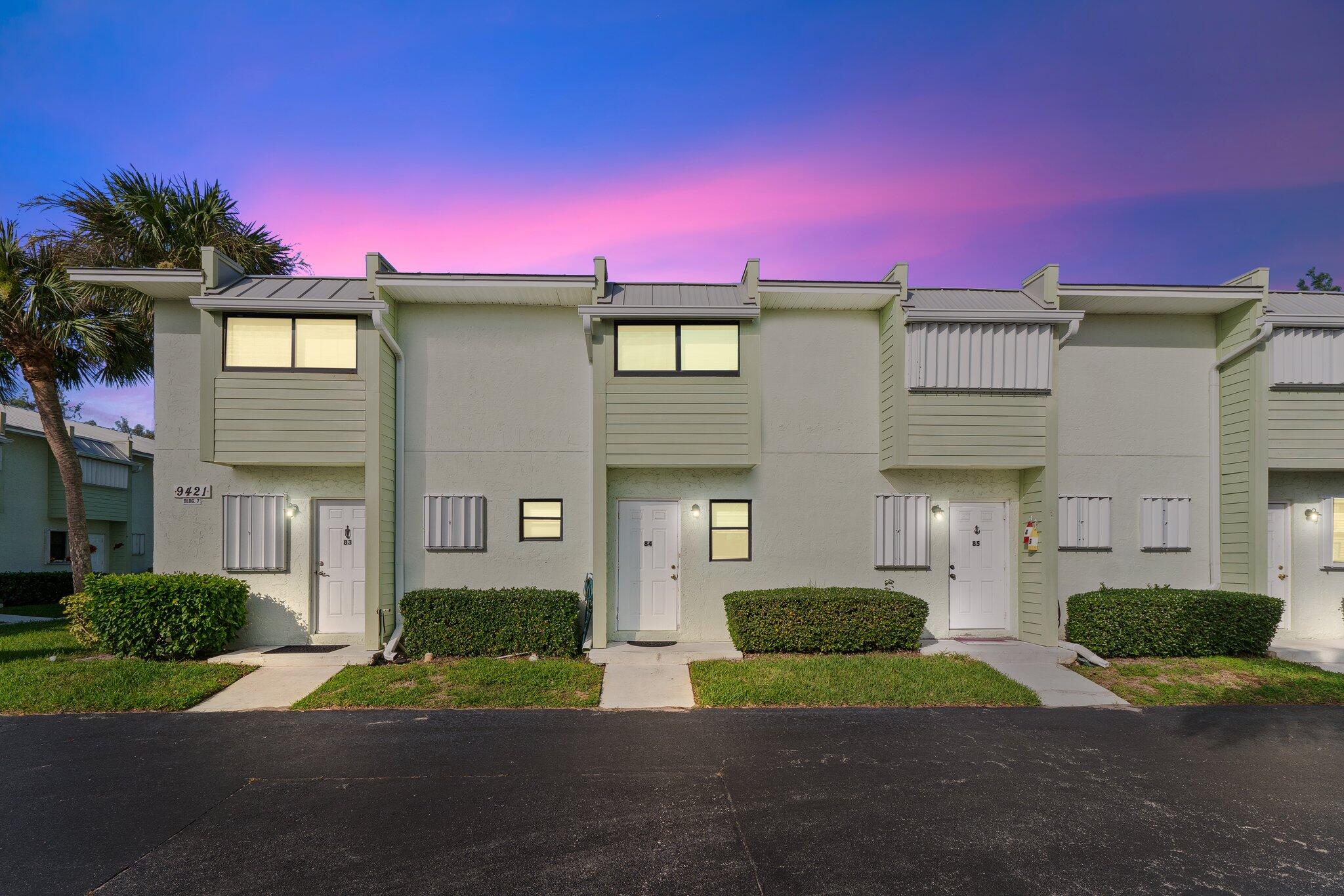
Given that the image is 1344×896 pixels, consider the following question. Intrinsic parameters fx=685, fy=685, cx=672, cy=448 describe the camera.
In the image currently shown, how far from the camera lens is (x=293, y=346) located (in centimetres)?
978

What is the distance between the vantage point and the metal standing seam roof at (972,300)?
395 inches

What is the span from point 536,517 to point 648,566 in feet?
6.04

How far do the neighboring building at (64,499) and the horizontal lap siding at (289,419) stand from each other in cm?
746

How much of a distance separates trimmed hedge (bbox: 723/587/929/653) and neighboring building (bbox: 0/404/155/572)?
1321cm

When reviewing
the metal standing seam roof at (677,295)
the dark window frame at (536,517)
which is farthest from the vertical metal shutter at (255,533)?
the metal standing seam roof at (677,295)

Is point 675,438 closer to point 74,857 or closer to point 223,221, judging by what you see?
point 74,857

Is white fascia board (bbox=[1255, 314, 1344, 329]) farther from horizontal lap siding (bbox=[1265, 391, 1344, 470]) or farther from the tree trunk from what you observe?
the tree trunk

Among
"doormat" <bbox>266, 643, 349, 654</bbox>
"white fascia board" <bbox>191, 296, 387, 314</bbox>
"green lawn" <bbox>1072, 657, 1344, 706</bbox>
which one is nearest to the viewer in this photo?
"green lawn" <bbox>1072, 657, 1344, 706</bbox>

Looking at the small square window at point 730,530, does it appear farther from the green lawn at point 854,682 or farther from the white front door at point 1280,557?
the white front door at point 1280,557

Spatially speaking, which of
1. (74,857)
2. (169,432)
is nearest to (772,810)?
(74,857)

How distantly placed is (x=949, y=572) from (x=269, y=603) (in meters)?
10.2

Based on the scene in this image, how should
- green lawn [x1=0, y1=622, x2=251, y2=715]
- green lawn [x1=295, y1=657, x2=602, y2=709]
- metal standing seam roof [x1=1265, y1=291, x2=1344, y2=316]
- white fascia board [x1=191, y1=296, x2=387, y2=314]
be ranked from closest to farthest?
green lawn [x1=0, y1=622, x2=251, y2=715]
green lawn [x1=295, y1=657, x2=602, y2=709]
white fascia board [x1=191, y1=296, x2=387, y2=314]
metal standing seam roof [x1=1265, y1=291, x2=1344, y2=316]

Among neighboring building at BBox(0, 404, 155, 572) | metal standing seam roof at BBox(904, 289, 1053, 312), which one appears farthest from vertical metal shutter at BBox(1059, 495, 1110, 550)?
neighboring building at BBox(0, 404, 155, 572)

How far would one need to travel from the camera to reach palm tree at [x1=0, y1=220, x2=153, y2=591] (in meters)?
12.0
